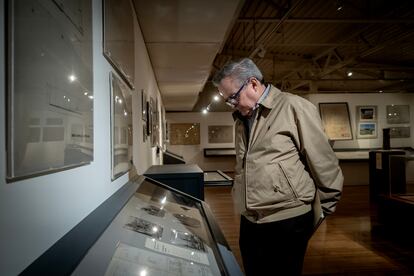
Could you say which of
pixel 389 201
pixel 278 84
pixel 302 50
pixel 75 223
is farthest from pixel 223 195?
pixel 75 223

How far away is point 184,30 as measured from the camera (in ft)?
9.95

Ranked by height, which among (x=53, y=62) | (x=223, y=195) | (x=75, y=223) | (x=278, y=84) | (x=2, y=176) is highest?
(x=278, y=84)

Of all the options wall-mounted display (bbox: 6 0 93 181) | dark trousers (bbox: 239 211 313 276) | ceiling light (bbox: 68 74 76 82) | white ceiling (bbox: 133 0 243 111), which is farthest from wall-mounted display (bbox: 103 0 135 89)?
dark trousers (bbox: 239 211 313 276)

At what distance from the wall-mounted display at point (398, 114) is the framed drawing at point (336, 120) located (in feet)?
4.94

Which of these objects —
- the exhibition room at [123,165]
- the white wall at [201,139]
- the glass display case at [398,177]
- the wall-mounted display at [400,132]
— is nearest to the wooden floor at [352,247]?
the exhibition room at [123,165]

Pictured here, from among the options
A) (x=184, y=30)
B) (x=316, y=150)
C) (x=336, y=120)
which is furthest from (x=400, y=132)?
(x=316, y=150)

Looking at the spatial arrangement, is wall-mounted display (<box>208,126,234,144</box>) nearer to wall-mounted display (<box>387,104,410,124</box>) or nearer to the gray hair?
wall-mounted display (<box>387,104,410,124</box>)

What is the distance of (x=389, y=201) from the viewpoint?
459cm

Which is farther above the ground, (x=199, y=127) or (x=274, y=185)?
(x=199, y=127)

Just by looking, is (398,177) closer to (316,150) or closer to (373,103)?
Result: (316,150)

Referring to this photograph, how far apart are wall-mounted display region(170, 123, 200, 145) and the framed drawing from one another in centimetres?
510

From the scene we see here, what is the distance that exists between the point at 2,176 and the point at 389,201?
5.26 m

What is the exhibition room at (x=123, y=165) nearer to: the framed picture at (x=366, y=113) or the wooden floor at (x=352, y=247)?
the wooden floor at (x=352, y=247)

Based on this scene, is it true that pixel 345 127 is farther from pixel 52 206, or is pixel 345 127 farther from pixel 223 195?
pixel 52 206
